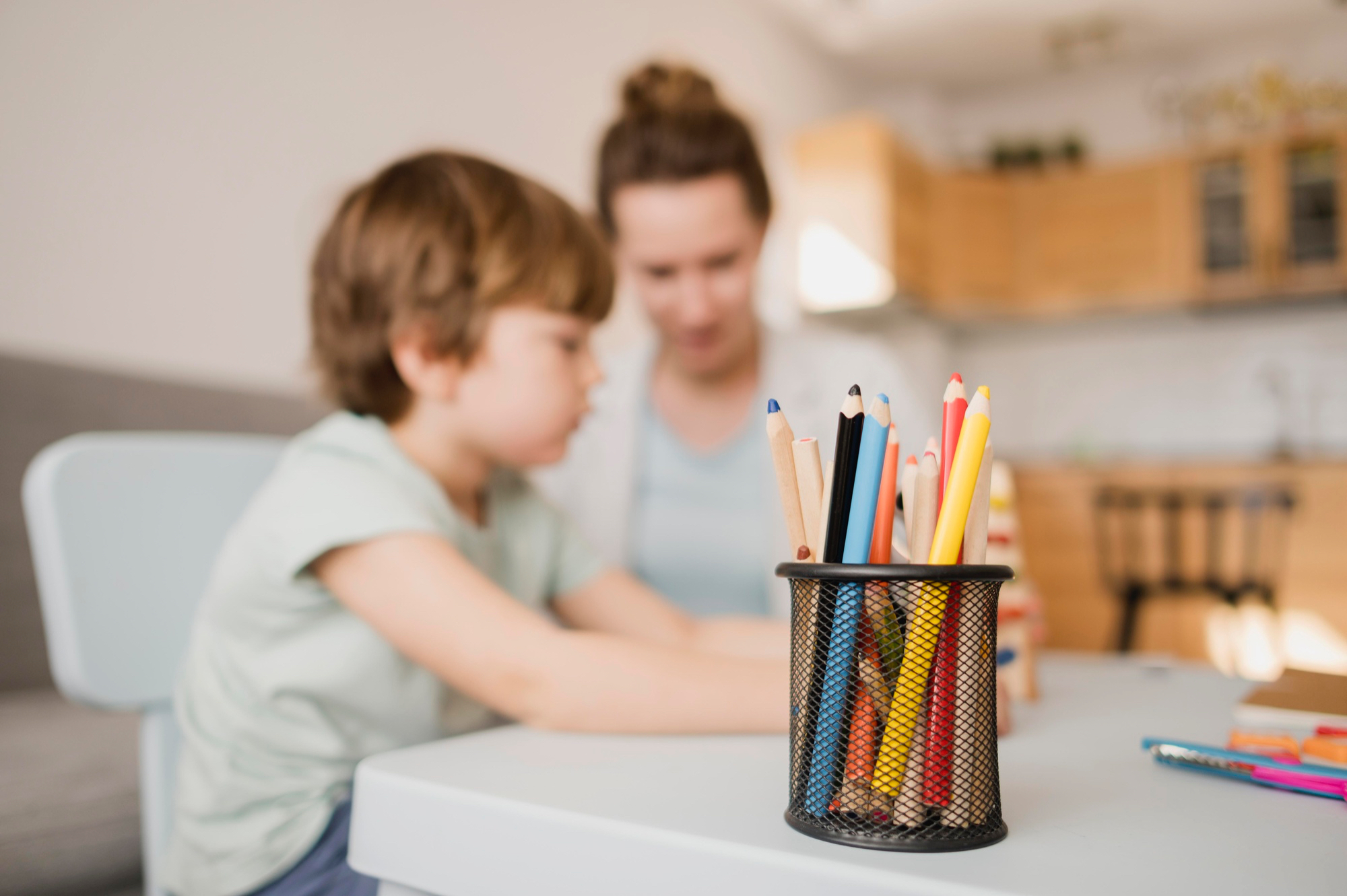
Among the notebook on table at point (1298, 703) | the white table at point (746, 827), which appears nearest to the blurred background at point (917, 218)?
the white table at point (746, 827)

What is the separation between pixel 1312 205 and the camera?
4012 mm

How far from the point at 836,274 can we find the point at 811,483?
12.7 feet

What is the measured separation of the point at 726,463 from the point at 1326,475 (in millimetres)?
3222

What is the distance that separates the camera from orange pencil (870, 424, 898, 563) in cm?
39

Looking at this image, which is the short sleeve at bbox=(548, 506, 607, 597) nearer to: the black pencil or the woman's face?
the woman's face

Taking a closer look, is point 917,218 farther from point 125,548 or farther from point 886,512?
point 886,512

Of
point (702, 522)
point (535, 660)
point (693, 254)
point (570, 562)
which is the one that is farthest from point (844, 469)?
point (702, 522)

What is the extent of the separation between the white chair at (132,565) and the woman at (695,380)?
633 mm

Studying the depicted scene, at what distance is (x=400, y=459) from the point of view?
32.2 inches

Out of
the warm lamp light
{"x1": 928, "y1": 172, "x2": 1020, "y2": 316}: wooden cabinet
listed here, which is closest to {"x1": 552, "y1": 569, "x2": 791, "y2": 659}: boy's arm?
the warm lamp light

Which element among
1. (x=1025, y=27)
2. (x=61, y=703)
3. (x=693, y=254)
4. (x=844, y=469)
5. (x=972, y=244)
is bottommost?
(x=61, y=703)

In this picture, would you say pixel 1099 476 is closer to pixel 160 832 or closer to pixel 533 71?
pixel 533 71

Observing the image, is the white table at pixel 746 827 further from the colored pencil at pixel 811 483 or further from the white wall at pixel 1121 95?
the white wall at pixel 1121 95

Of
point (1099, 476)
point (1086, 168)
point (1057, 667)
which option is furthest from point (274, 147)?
point (1086, 168)
